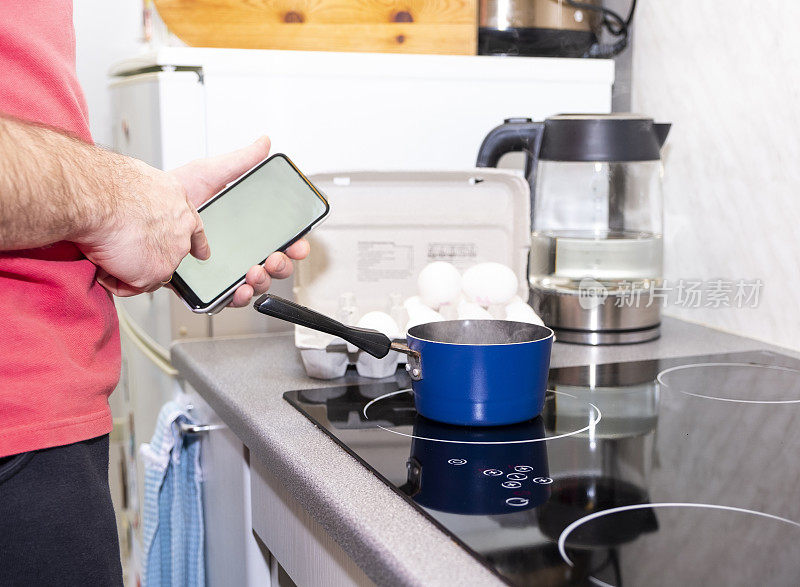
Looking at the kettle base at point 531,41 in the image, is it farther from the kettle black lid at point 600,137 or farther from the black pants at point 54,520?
the black pants at point 54,520

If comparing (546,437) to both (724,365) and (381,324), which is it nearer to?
(381,324)

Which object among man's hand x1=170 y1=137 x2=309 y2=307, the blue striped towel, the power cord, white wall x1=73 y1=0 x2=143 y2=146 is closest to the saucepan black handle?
man's hand x1=170 y1=137 x2=309 y2=307

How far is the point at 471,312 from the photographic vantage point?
2.84 feet

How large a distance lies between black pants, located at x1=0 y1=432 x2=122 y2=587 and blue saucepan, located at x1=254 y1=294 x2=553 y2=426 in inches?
7.5

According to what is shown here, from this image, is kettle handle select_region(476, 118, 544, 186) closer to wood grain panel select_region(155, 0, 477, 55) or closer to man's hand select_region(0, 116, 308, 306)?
wood grain panel select_region(155, 0, 477, 55)

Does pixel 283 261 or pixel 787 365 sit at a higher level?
pixel 283 261

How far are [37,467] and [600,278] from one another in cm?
71

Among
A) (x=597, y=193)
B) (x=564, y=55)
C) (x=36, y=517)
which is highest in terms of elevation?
(x=564, y=55)

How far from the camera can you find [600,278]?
1.07 m

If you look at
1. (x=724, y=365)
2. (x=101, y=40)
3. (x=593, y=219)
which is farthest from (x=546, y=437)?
A: (x=101, y=40)

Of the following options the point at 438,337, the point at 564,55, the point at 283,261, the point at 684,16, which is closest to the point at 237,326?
the point at 283,261

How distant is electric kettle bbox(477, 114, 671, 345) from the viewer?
1.02 m

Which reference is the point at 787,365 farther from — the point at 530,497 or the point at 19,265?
the point at 19,265

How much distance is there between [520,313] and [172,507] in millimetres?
483
